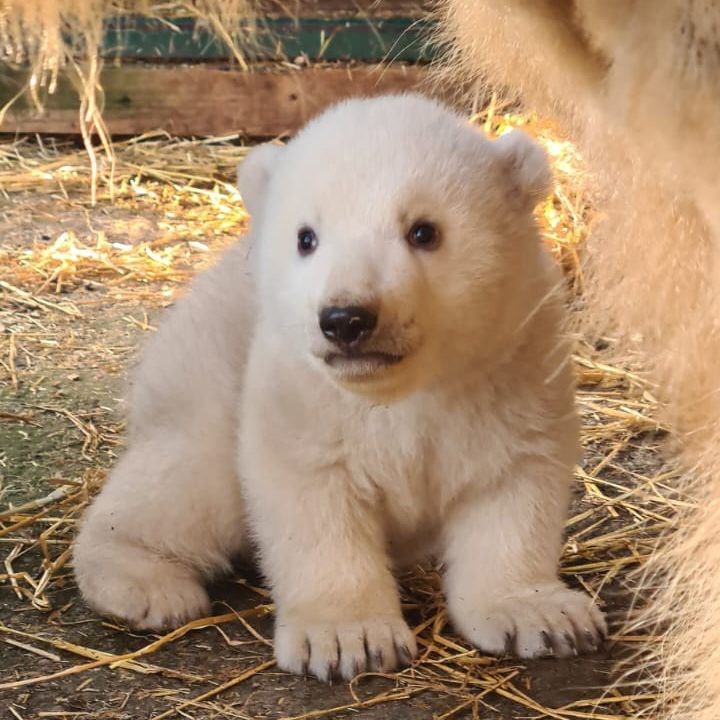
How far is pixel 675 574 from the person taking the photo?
7.85 ft

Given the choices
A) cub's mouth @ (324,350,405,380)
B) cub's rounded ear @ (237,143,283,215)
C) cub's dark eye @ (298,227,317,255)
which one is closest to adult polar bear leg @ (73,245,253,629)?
cub's rounded ear @ (237,143,283,215)

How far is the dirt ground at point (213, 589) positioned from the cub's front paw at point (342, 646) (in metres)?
0.03

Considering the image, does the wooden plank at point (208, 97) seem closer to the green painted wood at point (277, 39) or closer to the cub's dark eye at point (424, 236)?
the green painted wood at point (277, 39)

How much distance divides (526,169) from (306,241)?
49 cm

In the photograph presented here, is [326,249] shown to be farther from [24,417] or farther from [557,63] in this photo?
[24,417]

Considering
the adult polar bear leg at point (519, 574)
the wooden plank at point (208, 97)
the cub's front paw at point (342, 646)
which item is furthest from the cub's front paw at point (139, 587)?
the wooden plank at point (208, 97)

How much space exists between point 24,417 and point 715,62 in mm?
2706

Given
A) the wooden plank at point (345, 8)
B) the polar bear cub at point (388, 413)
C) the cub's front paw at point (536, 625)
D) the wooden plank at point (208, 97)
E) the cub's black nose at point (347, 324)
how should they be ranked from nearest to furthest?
the cub's black nose at point (347, 324) → the polar bear cub at point (388, 413) → the cub's front paw at point (536, 625) → the wooden plank at point (208, 97) → the wooden plank at point (345, 8)

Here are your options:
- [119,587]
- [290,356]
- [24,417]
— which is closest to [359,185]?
[290,356]

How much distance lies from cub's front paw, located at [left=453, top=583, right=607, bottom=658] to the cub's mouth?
1.94 ft

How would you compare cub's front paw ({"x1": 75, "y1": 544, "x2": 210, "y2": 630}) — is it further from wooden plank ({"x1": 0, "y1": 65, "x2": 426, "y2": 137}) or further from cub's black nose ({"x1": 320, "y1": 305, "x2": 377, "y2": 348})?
wooden plank ({"x1": 0, "y1": 65, "x2": 426, "y2": 137})

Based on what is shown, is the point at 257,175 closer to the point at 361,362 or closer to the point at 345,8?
the point at 361,362

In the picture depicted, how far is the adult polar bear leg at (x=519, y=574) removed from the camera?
271 centimetres

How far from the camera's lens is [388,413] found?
2.75 meters
